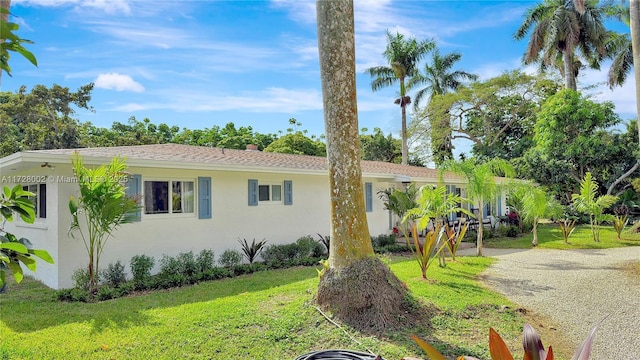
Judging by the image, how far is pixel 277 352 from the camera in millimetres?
4828

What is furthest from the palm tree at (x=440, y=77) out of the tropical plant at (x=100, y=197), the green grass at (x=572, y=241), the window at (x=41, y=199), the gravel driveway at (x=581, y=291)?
the tropical plant at (x=100, y=197)

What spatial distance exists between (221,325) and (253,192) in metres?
6.39

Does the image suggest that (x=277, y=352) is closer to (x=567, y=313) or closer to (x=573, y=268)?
(x=567, y=313)

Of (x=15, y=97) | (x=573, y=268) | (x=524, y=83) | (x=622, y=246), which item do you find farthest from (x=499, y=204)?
(x=15, y=97)

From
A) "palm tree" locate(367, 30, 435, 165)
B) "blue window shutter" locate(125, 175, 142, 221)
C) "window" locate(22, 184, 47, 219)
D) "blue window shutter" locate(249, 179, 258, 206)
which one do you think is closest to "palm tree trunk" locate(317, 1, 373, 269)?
"blue window shutter" locate(125, 175, 142, 221)

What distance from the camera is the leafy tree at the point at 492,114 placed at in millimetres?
31438

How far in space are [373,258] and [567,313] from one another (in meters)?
3.52

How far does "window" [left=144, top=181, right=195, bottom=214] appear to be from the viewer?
32.3ft

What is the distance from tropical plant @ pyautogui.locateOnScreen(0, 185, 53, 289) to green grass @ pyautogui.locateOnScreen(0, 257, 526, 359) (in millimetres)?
3479

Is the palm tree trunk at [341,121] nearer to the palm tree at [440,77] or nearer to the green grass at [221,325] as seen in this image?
the green grass at [221,325]

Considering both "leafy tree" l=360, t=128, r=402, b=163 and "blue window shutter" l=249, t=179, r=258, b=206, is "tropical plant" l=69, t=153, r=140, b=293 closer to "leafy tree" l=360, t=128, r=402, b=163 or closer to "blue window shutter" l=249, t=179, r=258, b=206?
"blue window shutter" l=249, t=179, r=258, b=206

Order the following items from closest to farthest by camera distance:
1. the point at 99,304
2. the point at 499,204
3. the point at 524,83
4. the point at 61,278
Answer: the point at 99,304, the point at 61,278, the point at 499,204, the point at 524,83

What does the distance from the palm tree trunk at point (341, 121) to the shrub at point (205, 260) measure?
4.84 metres

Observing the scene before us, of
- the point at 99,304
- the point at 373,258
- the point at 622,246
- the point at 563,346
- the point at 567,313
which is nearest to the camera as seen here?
the point at 563,346
